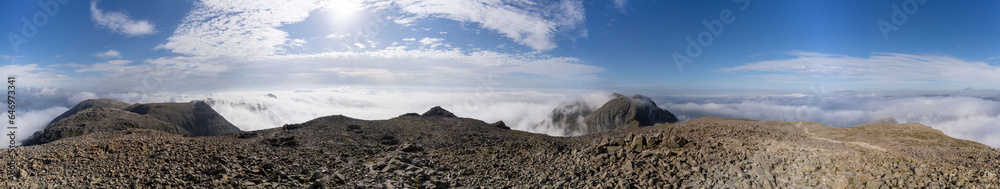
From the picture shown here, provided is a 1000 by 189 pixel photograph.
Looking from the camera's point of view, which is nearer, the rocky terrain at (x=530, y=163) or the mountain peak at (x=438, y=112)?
the rocky terrain at (x=530, y=163)

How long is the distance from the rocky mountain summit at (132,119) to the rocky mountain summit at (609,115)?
125821 millimetres

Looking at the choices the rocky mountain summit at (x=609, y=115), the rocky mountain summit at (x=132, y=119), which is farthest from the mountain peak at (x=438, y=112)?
the rocky mountain summit at (x=609, y=115)

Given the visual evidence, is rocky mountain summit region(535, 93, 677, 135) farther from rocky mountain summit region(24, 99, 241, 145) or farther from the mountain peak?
rocky mountain summit region(24, 99, 241, 145)

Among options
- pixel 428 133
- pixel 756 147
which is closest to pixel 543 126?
pixel 428 133

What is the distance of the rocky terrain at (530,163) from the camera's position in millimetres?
13344

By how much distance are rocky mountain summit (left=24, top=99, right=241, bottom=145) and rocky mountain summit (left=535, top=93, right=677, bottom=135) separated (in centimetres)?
12582

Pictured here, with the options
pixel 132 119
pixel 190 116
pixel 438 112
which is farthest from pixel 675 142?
pixel 190 116

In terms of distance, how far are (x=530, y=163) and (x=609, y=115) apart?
139710mm

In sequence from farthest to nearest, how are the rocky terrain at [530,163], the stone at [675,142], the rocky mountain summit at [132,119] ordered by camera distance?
1. the rocky mountain summit at [132,119]
2. the stone at [675,142]
3. the rocky terrain at [530,163]

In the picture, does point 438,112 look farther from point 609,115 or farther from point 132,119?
point 609,115

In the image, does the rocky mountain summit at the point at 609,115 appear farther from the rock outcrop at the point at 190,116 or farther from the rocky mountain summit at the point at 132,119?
the rock outcrop at the point at 190,116

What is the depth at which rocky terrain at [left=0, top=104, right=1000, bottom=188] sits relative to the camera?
43.8 ft

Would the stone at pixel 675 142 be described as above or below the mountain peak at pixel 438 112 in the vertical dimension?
below

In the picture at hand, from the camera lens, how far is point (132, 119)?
8375 cm
